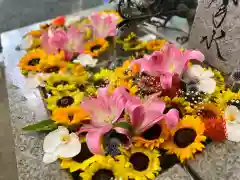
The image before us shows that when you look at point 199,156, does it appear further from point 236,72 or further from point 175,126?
point 236,72

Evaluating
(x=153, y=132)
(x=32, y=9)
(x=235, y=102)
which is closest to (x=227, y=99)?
(x=235, y=102)

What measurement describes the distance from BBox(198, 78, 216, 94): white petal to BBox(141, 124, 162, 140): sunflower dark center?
0.63 ft

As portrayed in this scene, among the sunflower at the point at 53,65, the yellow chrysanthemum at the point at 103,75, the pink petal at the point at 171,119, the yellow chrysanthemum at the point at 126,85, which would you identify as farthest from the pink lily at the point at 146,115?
the sunflower at the point at 53,65

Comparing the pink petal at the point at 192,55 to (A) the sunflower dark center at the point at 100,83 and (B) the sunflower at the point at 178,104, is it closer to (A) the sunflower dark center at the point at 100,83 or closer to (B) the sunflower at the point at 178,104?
(B) the sunflower at the point at 178,104

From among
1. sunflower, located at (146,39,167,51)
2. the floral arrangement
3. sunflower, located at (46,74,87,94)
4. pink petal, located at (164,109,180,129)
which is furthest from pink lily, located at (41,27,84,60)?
pink petal, located at (164,109,180,129)

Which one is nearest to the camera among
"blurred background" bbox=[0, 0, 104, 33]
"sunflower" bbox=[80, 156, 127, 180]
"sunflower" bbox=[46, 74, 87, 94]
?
"sunflower" bbox=[80, 156, 127, 180]

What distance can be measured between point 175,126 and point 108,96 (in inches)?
6.9

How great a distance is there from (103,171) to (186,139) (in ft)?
0.66

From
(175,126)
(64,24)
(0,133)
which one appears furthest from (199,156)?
(0,133)

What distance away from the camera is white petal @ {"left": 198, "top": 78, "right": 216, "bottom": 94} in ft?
2.62

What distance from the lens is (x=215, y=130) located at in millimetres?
704

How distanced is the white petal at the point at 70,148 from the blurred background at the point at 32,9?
0.92 metres

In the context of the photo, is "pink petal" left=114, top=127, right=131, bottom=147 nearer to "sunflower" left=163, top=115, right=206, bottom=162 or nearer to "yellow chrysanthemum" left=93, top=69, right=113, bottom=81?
"sunflower" left=163, top=115, right=206, bottom=162

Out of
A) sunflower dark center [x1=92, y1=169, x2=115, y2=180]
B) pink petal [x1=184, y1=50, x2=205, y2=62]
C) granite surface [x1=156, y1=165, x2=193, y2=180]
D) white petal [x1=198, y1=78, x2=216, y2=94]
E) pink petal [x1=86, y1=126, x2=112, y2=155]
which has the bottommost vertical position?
sunflower dark center [x1=92, y1=169, x2=115, y2=180]
